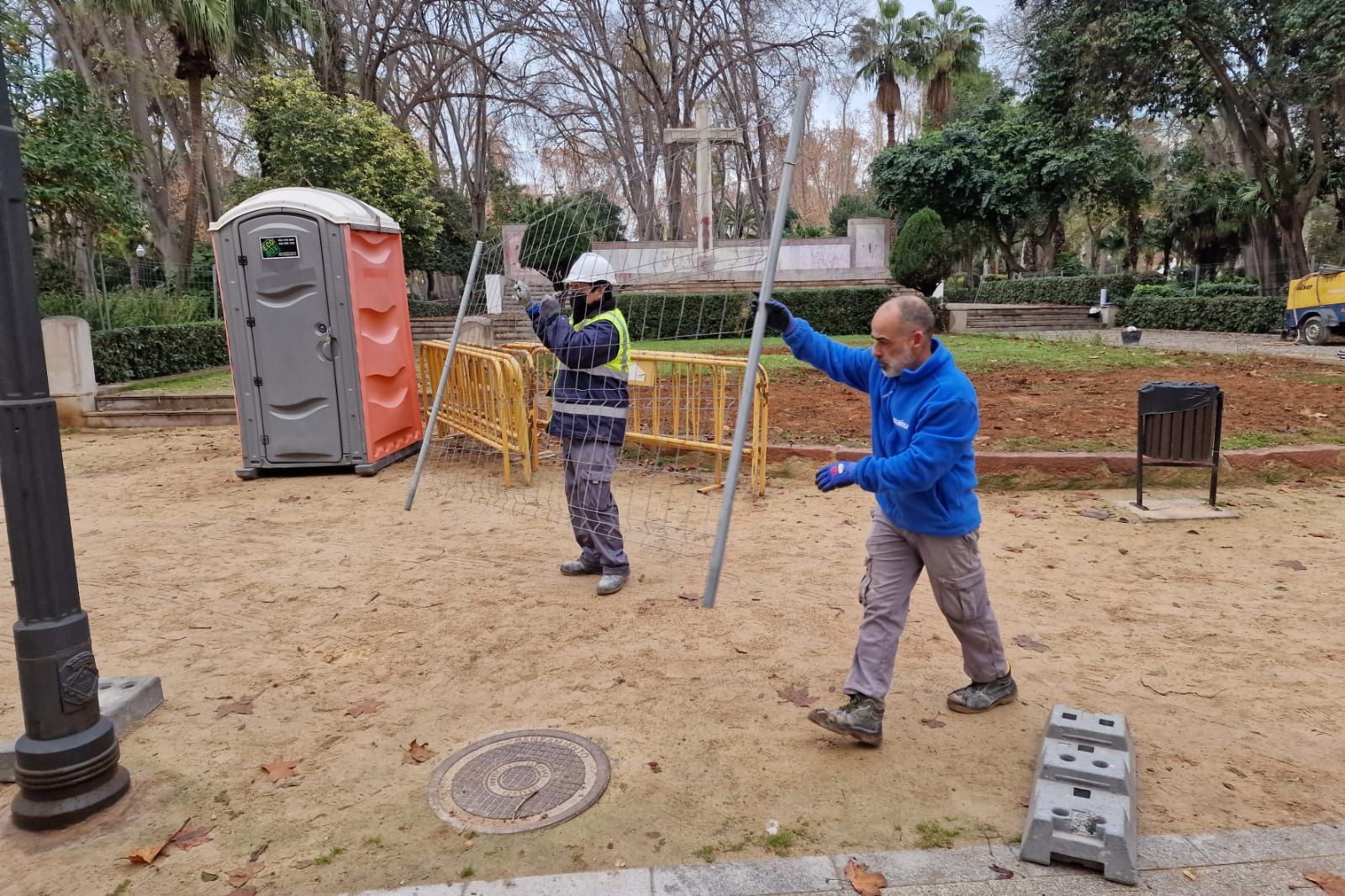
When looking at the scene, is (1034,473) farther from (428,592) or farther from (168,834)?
(168,834)

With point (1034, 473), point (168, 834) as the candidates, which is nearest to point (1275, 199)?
point (1034, 473)

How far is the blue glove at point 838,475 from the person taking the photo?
2.88 metres

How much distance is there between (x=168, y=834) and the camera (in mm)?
2639

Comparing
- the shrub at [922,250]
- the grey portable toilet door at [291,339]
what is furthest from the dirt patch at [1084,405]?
the shrub at [922,250]

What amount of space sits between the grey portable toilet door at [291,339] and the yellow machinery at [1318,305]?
1795 centimetres

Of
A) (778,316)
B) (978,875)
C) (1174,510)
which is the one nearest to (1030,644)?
(978,875)

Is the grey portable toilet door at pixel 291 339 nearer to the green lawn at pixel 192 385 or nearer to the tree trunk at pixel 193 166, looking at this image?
the green lawn at pixel 192 385

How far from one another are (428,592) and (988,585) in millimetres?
3078

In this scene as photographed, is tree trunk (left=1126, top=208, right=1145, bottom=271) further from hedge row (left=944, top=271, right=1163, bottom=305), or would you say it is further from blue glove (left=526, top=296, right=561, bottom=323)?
blue glove (left=526, top=296, right=561, bottom=323)

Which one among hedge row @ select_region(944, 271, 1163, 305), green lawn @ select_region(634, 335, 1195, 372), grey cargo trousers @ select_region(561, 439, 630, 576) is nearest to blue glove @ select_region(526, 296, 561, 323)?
grey cargo trousers @ select_region(561, 439, 630, 576)

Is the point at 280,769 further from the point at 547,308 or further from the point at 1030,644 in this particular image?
the point at 1030,644

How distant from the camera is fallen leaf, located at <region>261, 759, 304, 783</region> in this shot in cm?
297

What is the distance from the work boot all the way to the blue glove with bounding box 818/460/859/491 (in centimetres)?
76

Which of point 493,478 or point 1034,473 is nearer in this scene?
point 1034,473
